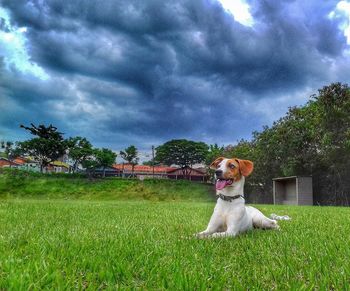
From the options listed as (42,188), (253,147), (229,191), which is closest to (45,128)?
(42,188)

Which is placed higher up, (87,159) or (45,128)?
(45,128)

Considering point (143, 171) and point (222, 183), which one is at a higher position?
point (143, 171)

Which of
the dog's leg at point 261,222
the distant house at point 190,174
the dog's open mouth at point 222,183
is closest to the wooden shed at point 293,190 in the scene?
the dog's leg at point 261,222

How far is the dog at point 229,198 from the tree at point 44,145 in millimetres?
60518

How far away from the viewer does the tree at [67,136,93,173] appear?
62031 mm

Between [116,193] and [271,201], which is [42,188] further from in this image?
[271,201]

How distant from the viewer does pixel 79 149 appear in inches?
2452

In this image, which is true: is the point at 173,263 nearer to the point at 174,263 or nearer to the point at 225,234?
the point at 174,263

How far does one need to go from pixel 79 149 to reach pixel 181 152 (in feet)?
70.1

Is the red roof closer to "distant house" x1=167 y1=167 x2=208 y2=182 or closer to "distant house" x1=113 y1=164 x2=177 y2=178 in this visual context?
"distant house" x1=113 y1=164 x2=177 y2=178

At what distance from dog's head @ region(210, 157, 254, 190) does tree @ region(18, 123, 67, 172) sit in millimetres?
60774

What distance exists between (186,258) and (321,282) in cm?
116

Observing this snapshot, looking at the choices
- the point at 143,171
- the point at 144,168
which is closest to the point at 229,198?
the point at 143,171

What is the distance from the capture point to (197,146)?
72688 millimetres
